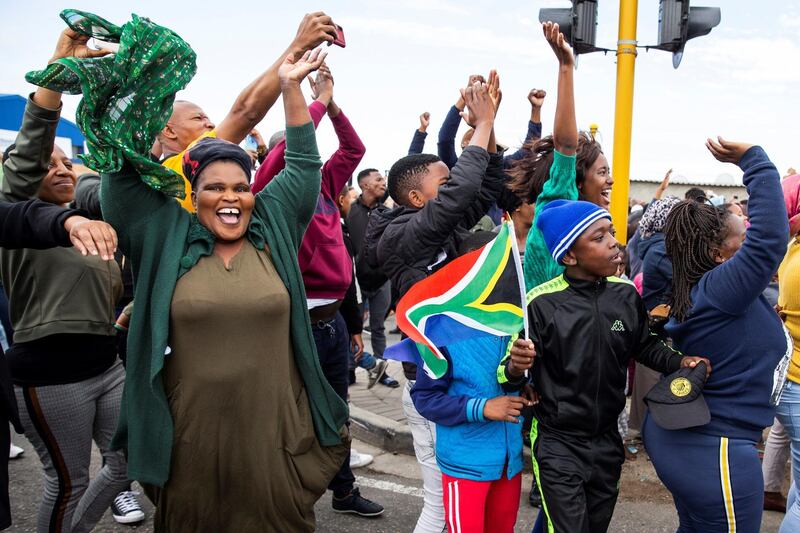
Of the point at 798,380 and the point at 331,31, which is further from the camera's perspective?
the point at 798,380

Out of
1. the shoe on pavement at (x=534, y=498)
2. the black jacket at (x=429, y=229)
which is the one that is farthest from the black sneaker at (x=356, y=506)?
the black jacket at (x=429, y=229)

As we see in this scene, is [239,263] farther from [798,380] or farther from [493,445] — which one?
[798,380]

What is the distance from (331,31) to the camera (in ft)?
9.01

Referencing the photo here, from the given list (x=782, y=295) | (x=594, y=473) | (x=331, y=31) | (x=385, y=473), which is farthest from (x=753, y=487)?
(x=385, y=473)

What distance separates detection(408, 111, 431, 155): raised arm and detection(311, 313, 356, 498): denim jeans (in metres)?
1.26

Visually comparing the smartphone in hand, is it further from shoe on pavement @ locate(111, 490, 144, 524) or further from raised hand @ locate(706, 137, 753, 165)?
shoe on pavement @ locate(111, 490, 144, 524)

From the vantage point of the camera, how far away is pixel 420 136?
4566mm

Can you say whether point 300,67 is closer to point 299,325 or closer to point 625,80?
point 299,325

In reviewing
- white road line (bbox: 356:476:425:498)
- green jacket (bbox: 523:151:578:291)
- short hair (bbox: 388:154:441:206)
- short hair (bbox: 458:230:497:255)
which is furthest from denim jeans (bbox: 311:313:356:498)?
green jacket (bbox: 523:151:578:291)

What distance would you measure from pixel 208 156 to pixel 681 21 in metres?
4.40

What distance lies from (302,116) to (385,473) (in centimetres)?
318

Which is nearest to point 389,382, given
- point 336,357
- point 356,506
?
point 356,506

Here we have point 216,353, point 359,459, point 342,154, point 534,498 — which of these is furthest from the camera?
point 359,459

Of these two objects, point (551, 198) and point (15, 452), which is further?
point (15, 452)
